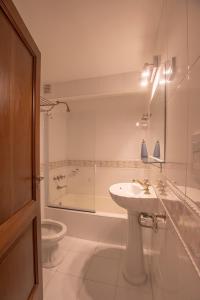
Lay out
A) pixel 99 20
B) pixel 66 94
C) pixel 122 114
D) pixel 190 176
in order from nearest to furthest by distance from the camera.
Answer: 1. pixel 190 176
2. pixel 99 20
3. pixel 66 94
4. pixel 122 114

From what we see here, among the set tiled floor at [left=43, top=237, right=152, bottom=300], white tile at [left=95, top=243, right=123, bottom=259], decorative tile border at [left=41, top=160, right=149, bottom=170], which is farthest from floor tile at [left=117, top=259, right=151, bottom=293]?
decorative tile border at [left=41, top=160, right=149, bottom=170]

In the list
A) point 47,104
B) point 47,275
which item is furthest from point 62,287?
point 47,104

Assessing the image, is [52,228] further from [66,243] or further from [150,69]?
[150,69]

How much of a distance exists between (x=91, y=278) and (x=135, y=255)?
49 cm

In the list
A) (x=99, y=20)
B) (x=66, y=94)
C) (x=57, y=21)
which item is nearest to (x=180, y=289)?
(x=99, y=20)

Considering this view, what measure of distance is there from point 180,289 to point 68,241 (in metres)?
1.84

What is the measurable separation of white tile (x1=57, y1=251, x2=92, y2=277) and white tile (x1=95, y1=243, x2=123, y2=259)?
14cm

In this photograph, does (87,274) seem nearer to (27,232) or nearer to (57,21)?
(27,232)

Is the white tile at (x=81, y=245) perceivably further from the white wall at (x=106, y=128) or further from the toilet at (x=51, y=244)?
the white wall at (x=106, y=128)

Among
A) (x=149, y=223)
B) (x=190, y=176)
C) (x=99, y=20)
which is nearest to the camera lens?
(x=190, y=176)

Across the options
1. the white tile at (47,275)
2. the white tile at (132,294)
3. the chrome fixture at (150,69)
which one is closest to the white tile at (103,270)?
the white tile at (132,294)

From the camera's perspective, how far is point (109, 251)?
1887 millimetres

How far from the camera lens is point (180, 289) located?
1.85ft

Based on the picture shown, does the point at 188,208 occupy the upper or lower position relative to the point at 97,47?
lower
